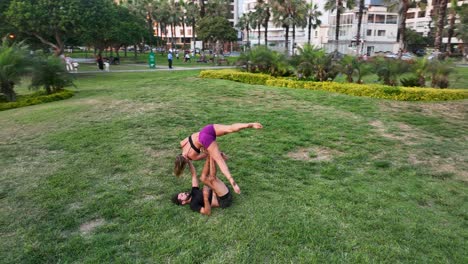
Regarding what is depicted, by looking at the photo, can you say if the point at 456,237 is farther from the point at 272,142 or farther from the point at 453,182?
the point at 272,142

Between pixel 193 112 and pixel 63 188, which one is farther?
pixel 193 112

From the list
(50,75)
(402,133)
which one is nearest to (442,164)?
(402,133)

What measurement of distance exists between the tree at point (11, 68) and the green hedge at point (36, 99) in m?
0.50

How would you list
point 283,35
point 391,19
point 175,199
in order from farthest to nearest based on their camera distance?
point 283,35 → point 391,19 → point 175,199

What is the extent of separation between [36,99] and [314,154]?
11314 mm

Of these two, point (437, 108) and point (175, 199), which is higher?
point (437, 108)

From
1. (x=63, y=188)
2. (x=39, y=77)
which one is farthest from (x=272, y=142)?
(x=39, y=77)

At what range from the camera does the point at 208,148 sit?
14.7 feet

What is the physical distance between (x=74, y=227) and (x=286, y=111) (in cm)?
751

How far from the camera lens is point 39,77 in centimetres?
1346

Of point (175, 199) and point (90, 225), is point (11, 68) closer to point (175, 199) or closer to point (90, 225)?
point (90, 225)

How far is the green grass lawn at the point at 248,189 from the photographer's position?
13.1ft

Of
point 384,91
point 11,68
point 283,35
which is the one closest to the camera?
point 11,68

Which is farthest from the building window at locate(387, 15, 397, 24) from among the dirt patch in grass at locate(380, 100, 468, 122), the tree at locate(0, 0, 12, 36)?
the tree at locate(0, 0, 12, 36)
